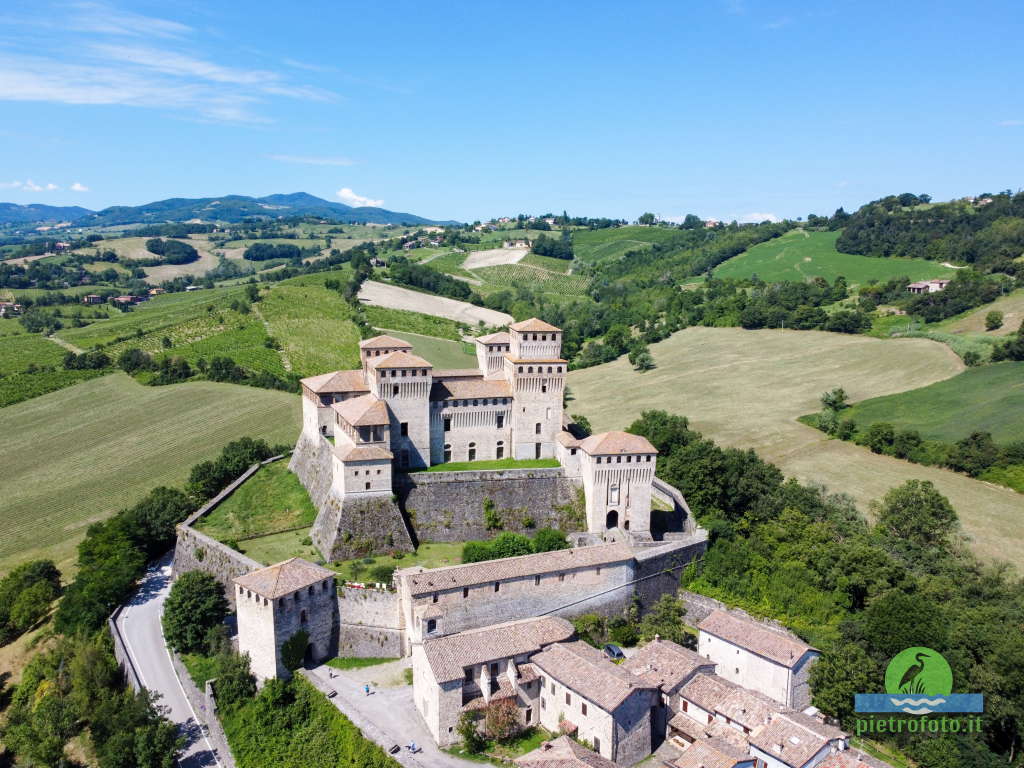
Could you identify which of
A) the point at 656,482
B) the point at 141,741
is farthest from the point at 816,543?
the point at 141,741

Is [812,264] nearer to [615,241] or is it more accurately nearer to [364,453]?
[615,241]

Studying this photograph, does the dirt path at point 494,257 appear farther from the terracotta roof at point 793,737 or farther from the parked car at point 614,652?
the terracotta roof at point 793,737

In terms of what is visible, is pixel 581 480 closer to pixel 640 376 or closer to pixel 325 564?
pixel 325 564

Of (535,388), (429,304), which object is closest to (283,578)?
(535,388)

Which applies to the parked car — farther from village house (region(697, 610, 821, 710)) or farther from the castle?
the castle

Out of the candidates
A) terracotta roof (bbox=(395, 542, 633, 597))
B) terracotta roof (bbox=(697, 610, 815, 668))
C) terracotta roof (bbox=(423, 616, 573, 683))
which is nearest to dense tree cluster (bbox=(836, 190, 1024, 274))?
terracotta roof (bbox=(697, 610, 815, 668))

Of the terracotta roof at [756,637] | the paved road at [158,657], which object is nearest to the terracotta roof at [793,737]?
the terracotta roof at [756,637]
